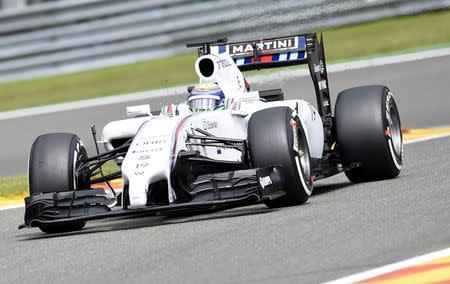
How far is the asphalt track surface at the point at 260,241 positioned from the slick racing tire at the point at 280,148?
15 cm

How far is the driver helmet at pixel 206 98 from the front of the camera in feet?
34.7

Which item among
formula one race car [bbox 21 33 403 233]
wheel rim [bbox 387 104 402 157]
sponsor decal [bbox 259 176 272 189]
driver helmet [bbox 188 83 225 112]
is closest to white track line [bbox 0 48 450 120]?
wheel rim [bbox 387 104 402 157]

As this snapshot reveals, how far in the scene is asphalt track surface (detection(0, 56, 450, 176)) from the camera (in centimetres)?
1585

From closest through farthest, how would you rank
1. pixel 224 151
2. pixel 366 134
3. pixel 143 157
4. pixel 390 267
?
pixel 390 267 → pixel 143 157 → pixel 224 151 → pixel 366 134

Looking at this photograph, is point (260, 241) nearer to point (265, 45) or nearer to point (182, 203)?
point (182, 203)

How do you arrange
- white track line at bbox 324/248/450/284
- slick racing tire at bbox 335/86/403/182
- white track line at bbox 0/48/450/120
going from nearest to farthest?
1. white track line at bbox 324/248/450/284
2. slick racing tire at bbox 335/86/403/182
3. white track line at bbox 0/48/450/120

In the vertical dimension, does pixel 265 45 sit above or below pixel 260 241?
above

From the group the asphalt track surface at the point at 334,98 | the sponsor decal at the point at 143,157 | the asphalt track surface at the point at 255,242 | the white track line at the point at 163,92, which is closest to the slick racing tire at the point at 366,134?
the asphalt track surface at the point at 255,242

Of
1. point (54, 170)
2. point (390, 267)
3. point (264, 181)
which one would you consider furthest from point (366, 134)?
point (390, 267)

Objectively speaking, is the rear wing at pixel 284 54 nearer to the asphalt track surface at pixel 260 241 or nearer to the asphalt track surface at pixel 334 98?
the asphalt track surface at pixel 260 241

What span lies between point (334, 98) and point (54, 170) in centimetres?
734

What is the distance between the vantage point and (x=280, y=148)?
9625mm

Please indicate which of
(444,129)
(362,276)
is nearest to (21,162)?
(444,129)

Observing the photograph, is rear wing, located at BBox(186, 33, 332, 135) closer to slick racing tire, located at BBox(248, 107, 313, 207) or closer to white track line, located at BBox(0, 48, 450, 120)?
slick racing tire, located at BBox(248, 107, 313, 207)
